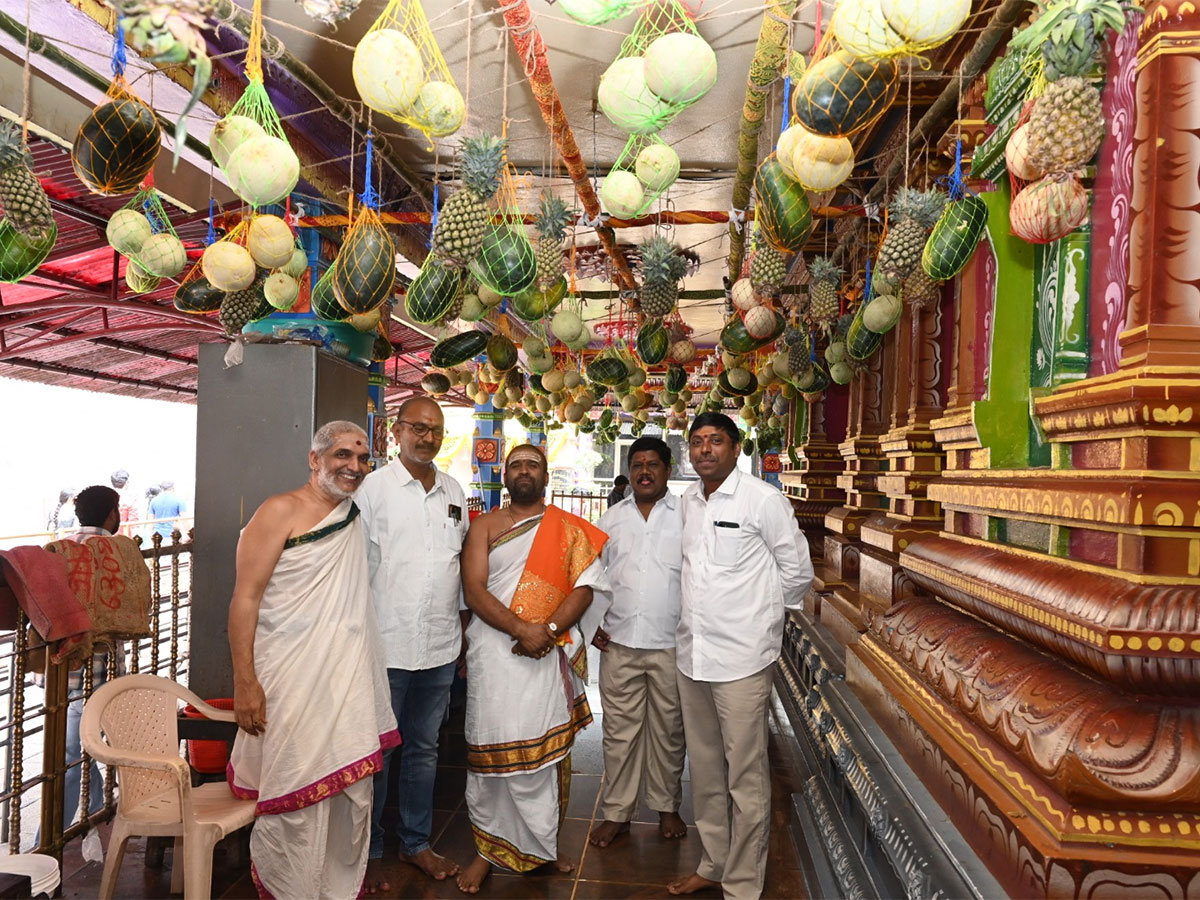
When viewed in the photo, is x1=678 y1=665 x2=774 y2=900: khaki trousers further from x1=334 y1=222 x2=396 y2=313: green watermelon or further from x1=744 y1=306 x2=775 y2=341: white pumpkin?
x1=744 y1=306 x2=775 y2=341: white pumpkin

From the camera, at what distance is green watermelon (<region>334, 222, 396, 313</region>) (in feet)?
9.85

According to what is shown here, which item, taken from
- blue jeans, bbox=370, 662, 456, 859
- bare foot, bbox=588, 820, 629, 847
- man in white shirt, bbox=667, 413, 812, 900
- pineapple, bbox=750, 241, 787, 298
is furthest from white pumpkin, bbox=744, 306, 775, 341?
bare foot, bbox=588, 820, 629, 847

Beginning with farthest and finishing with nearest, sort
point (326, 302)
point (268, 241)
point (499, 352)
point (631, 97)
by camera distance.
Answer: point (499, 352) < point (326, 302) < point (268, 241) < point (631, 97)

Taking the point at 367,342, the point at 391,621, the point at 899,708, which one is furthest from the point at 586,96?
the point at 899,708

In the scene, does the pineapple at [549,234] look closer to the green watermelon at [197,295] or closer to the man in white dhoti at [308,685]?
the man in white dhoti at [308,685]

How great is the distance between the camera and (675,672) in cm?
348

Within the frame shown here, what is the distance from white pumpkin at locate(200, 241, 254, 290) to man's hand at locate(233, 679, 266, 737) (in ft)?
5.27

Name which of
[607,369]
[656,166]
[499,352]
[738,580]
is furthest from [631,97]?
[607,369]

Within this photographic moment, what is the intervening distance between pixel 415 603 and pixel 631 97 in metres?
1.87

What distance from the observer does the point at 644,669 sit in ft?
11.4

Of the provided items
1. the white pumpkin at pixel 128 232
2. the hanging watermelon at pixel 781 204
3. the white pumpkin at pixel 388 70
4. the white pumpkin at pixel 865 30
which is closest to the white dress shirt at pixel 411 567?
the white pumpkin at pixel 128 232

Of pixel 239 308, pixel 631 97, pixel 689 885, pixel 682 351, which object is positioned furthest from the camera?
pixel 682 351

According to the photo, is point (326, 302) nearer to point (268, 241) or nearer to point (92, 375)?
point (268, 241)

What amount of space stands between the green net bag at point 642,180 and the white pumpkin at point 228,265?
145 cm
